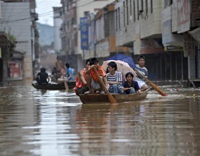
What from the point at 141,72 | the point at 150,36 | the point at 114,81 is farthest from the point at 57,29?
the point at 114,81

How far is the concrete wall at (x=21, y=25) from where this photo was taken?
6838 centimetres

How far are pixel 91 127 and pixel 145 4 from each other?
126 feet

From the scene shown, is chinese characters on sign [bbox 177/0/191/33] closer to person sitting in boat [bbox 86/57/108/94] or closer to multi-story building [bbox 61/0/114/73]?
person sitting in boat [bbox 86/57/108/94]

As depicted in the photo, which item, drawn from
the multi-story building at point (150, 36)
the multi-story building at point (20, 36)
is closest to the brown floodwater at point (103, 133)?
the multi-story building at point (150, 36)

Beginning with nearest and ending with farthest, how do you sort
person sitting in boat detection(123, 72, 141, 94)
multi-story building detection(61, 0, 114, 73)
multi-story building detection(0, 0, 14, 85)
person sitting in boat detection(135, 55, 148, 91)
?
1. person sitting in boat detection(123, 72, 141, 94)
2. person sitting in boat detection(135, 55, 148, 91)
3. multi-story building detection(0, 0, 14, 85)
4. multi-story building detection(61, 0, 114, 73)

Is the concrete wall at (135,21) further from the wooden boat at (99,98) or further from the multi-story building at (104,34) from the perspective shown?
the wooden boat at (99,98)

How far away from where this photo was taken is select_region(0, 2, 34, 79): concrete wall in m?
68.4

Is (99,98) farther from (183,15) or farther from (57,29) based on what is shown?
(57,29)

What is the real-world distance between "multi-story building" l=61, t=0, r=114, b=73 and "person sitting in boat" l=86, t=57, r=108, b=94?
8125cm

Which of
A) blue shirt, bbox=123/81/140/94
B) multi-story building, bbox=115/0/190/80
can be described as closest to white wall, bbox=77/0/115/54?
multi-story building, bbox=115/0/190/80

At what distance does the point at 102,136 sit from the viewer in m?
9.82

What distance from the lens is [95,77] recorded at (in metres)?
17.7

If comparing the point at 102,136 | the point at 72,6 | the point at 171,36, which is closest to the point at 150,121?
the point at 102,136

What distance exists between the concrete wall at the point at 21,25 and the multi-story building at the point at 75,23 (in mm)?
28753
